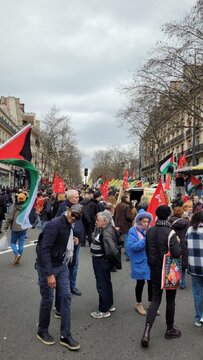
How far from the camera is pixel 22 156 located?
4.87m

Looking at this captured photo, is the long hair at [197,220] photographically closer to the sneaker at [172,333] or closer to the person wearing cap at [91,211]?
the sneaker at [172,333]

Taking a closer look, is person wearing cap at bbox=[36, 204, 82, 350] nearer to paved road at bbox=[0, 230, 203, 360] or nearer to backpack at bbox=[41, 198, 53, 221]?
paved road at bbox=[0, 230, 203, 360]

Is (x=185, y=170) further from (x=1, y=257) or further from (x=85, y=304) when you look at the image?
(x=85, y=304)

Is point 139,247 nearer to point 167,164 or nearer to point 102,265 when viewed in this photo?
point 102,265

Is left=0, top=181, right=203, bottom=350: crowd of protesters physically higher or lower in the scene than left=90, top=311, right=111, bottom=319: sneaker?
higher

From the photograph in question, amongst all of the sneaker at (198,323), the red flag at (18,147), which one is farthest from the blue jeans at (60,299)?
the sneaker at (198,323)

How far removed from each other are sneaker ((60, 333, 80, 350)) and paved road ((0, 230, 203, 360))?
2.1 inches

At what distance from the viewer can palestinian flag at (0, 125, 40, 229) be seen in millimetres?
4707

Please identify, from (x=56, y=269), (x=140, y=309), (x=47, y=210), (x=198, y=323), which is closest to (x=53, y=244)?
(x=56, y=269)

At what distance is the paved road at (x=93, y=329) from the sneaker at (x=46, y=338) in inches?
1.9

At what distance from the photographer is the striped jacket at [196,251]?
443cm

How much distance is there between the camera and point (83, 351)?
3732 mm

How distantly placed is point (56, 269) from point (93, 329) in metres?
1.05

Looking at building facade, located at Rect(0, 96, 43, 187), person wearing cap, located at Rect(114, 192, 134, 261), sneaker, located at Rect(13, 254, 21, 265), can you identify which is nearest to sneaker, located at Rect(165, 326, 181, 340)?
sneaker, located at Rect(13, 254, 21, 265)
